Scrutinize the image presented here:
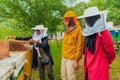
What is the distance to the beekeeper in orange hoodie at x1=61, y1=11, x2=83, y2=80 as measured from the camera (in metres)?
8.62

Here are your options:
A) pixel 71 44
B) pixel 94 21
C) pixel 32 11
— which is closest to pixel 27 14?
pixel 32 11

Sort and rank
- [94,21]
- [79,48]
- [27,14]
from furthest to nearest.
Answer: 1. [27,14]
2. [79,48]
3. [94,21]

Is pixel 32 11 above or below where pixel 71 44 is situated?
above

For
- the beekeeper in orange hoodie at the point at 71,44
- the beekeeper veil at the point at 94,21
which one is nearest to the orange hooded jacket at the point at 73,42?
the beekeeper in orange hoodie at the point at 71,44

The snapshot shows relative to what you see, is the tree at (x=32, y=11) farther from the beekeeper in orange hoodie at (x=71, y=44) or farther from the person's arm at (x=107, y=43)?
the person's arm at (x=107, y=43)

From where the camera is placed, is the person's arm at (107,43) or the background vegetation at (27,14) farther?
the background vegetation at (27,14)

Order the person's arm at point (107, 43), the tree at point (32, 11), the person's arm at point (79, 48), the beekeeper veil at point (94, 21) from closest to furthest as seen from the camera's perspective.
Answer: the person's arm at point (107, 43) → the beekeeper veil at point (94, 21) → the person's arm at point (79, 48) → the tree at point (32, 11)

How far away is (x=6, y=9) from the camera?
15383mm

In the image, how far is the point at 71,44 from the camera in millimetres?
8883

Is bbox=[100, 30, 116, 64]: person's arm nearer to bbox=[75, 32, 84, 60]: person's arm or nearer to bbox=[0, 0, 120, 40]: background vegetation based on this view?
bbox=[75, 32, 84, 60]: person's arm

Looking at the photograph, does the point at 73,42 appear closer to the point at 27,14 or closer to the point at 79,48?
the point at 79,48

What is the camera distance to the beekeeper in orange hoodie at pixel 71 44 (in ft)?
28.3

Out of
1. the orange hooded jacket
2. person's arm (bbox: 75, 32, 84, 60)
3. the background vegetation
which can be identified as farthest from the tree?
person's arm (bbox: 75, 32, 84, 60)

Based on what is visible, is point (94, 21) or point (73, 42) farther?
point (73, 42)
